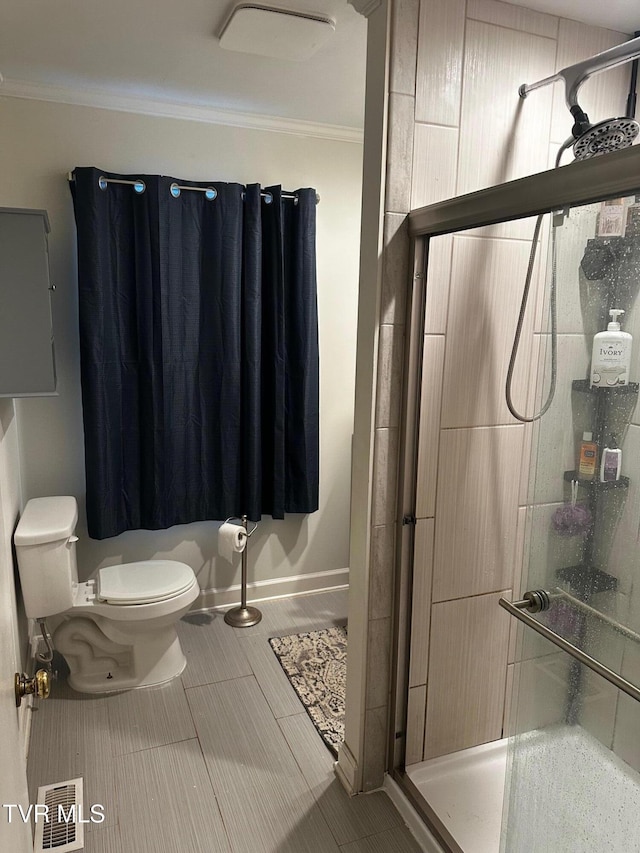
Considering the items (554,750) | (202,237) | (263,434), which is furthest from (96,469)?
(554,750)

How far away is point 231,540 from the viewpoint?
3068 mm

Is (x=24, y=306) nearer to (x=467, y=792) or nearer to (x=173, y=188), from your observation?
(x=173, y=188)

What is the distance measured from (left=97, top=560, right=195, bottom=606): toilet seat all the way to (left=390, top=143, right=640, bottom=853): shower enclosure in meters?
1.05

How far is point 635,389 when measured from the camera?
4.01 feet

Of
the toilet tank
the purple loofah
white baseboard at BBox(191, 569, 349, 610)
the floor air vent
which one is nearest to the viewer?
the purple loofah

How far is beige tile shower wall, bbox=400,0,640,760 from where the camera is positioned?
1797 millimetres

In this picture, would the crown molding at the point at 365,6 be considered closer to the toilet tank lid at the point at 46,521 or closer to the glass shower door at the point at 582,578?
the glass shower door at the point at 582,578

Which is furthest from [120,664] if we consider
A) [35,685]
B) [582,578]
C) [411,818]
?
[582,578]

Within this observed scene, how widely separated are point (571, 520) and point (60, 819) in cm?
178

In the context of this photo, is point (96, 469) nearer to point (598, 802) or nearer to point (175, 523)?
point (175, 523)

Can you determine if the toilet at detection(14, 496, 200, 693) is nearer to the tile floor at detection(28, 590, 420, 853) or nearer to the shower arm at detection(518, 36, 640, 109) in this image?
the tile floor at detection(28, 590, 420, 853)

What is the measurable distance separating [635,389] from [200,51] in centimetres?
193

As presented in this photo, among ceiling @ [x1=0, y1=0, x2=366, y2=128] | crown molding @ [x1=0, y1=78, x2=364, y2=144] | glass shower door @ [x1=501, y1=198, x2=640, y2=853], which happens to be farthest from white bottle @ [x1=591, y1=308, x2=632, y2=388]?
crown molding @ [x1=0, y1=78, x2=364, y2=144]

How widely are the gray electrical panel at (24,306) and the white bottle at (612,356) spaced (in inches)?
61.5
